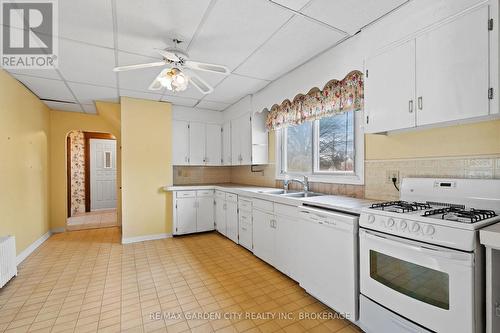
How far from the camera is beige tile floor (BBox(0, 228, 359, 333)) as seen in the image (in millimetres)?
1885

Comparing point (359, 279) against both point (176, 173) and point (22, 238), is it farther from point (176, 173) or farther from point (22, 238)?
point (22, 238)

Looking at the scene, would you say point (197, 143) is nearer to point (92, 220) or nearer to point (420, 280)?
point (92, 220)

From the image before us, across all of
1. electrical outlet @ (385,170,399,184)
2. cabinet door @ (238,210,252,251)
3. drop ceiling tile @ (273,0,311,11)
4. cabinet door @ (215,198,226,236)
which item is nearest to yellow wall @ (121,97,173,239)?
cabinet door @ (215,198,226,236)

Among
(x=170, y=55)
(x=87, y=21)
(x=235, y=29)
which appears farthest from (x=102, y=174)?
(x=235, y=29)

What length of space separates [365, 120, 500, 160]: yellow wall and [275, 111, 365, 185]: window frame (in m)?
0.10

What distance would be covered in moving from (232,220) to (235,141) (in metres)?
1.48

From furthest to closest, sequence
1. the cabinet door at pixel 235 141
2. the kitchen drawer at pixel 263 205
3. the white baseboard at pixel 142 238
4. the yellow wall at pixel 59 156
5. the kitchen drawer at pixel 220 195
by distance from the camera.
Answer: the yellow wall at pixel 59 156
the cabinet door at pixel 235 141
the kitchen drawer at pixel 220 195
the white baseboard at pixel 142 238
the kitchen drawer at pixel 263 205

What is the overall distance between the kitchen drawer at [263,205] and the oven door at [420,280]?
4.10 feet

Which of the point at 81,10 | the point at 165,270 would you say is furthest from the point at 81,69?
the point at 165,270

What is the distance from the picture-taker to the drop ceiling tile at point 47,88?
318 centimetres

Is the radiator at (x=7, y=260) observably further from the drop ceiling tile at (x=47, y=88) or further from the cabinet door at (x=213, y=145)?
the cabinet door at (x=213, y=145)

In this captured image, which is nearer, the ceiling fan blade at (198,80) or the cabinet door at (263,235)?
the ceiling fan blade at (198,80)

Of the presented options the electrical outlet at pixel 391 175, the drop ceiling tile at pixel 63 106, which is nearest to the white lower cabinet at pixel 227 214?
the electrical outlet at pixel 391 175

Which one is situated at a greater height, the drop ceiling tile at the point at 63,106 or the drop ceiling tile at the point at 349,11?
the drop ceiling tile at the point at 349,11
